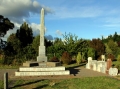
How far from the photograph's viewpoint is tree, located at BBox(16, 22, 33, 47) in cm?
5162

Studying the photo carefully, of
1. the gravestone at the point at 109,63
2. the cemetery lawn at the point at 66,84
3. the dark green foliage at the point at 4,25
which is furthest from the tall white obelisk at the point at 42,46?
the dark green foliage at the point at 4,25

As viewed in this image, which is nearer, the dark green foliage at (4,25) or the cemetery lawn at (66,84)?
the cemetery lawn at (66,84)

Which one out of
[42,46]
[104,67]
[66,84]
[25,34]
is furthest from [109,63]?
[25,34]

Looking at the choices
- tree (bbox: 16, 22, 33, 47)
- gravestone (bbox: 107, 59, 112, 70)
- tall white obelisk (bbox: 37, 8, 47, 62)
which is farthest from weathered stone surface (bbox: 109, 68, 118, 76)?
tree (bbox: 16, 22, 33, 47)

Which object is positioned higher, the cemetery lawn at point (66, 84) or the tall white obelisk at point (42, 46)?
the tall white obelisk at point (42, 46)

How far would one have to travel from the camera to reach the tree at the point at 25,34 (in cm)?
5162

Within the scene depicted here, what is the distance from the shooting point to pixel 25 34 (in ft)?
172

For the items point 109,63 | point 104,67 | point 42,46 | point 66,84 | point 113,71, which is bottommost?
point 66,84

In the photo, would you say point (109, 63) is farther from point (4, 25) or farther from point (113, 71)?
point (4, 25)

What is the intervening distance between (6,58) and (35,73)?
11.3 m

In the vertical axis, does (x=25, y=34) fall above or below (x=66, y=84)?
above

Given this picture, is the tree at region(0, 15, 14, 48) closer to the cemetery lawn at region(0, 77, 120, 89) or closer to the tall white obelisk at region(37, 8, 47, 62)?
the tall white obelisk at region(37, 8, 47, 62)

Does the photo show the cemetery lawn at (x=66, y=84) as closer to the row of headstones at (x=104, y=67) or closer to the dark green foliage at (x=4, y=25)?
the row of headstones at (x=104, y=67)

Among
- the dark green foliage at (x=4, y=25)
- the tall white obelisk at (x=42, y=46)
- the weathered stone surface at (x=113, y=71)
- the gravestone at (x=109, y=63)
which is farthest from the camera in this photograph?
the dark green foliage at (x=4, y=25)
